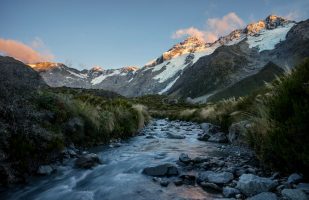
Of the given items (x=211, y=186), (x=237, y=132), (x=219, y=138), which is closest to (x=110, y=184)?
(x=211, y=186)

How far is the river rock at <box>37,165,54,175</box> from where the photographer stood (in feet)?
32.0

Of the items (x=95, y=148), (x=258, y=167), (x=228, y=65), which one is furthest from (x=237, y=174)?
(x=228, y=65)

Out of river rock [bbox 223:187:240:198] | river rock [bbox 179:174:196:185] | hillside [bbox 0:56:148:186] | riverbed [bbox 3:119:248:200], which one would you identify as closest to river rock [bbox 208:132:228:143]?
riverbed [bbox 3:119:248:200]

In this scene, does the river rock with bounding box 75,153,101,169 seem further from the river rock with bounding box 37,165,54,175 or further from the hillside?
the river rock with bounding box 37,165,54,175

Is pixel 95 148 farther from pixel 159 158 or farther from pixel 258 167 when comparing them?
pixel 258 167

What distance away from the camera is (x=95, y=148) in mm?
14914

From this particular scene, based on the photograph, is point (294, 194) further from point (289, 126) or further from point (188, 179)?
point (188, 179)

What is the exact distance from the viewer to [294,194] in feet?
20.8

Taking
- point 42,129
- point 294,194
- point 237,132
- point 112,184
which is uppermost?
point 42,129

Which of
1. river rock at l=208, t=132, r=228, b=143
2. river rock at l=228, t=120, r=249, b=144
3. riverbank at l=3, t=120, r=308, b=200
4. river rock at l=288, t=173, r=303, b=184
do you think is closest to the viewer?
river rock at l=288, t=173, r=303, b=184

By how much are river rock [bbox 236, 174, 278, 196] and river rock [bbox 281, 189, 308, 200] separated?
606mm

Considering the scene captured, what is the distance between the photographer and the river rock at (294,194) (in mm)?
6173

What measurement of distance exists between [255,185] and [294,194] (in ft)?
3.53

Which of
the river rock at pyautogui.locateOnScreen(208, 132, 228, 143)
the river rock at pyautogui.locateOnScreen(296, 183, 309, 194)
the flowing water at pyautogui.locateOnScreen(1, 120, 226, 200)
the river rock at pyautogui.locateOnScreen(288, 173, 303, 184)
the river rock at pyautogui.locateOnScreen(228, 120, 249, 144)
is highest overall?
the river rock at pyautogui.locateOnScreen(228, 120, 249, 144)
